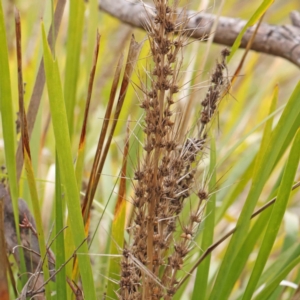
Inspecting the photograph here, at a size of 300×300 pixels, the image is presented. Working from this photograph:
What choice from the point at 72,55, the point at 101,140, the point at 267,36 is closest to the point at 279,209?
the point at 101,140

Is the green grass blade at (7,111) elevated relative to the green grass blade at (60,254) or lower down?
elevated

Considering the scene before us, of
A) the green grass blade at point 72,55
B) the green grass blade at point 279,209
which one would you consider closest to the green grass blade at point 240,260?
the green grass blade at point 279,209

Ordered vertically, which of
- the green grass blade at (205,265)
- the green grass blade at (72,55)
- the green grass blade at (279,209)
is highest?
the green grass blade at (72,55)

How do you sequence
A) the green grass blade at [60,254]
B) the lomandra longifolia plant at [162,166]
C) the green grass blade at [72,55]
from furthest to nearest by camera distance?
1. the green grass blade at [72,55]
2. the green grass blade at [60,254]
3. the lomandra longifolia plant at [162,166]

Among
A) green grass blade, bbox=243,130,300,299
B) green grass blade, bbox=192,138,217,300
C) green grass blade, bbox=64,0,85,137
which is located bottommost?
green grass blade, bbox=192,138,217,300

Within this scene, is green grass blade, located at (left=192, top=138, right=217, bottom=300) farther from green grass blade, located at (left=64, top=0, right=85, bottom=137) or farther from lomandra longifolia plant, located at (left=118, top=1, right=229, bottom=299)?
green grass blade, located at (left=64, top=0, right=85, bottom=137)

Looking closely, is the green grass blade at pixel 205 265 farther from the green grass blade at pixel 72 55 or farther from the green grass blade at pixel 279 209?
the green grass blade at pixel 72 55

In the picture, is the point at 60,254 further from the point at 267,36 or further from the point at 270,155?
the point at 267,36

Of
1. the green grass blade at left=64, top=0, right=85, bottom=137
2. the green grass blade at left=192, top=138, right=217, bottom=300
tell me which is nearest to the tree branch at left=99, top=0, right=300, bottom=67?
the green grass blade at left=64, top=0, right=85, bottom=137
